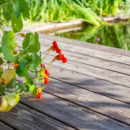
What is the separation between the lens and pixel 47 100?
4.25ft

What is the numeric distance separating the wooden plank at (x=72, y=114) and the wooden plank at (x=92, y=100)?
0.04 meters

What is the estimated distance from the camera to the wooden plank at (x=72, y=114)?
1.07 meters

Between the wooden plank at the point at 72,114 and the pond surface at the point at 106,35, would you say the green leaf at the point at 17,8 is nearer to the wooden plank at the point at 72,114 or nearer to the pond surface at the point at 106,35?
the wooden plank at the point at 72,114

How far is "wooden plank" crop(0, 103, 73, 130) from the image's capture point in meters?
1.06

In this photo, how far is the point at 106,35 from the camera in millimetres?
3982

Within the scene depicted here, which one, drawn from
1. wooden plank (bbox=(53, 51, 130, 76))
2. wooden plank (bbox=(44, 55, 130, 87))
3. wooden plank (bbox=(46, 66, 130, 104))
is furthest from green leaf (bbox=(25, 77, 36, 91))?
wooden plank (bbox=(53, 51, 130, 76))

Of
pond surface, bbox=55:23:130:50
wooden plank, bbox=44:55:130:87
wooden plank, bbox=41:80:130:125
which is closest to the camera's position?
wooden plank, bbox=41:80:130:125

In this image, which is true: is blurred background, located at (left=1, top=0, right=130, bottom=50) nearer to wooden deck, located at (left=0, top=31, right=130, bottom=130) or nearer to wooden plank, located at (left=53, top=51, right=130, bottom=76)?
wooden plank, located at (left=53, top=51, right=130, bottom=76)

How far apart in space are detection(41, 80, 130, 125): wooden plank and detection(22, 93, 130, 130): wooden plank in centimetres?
4

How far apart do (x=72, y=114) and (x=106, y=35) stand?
2985 mm

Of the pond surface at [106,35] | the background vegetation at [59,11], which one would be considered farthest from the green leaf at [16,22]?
the background vegetation at [59,11]

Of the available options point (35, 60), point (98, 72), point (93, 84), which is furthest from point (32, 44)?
point (98, 72)

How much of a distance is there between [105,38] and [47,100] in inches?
104

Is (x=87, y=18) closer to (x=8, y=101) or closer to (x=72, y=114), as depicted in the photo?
(x=72, y=114)
